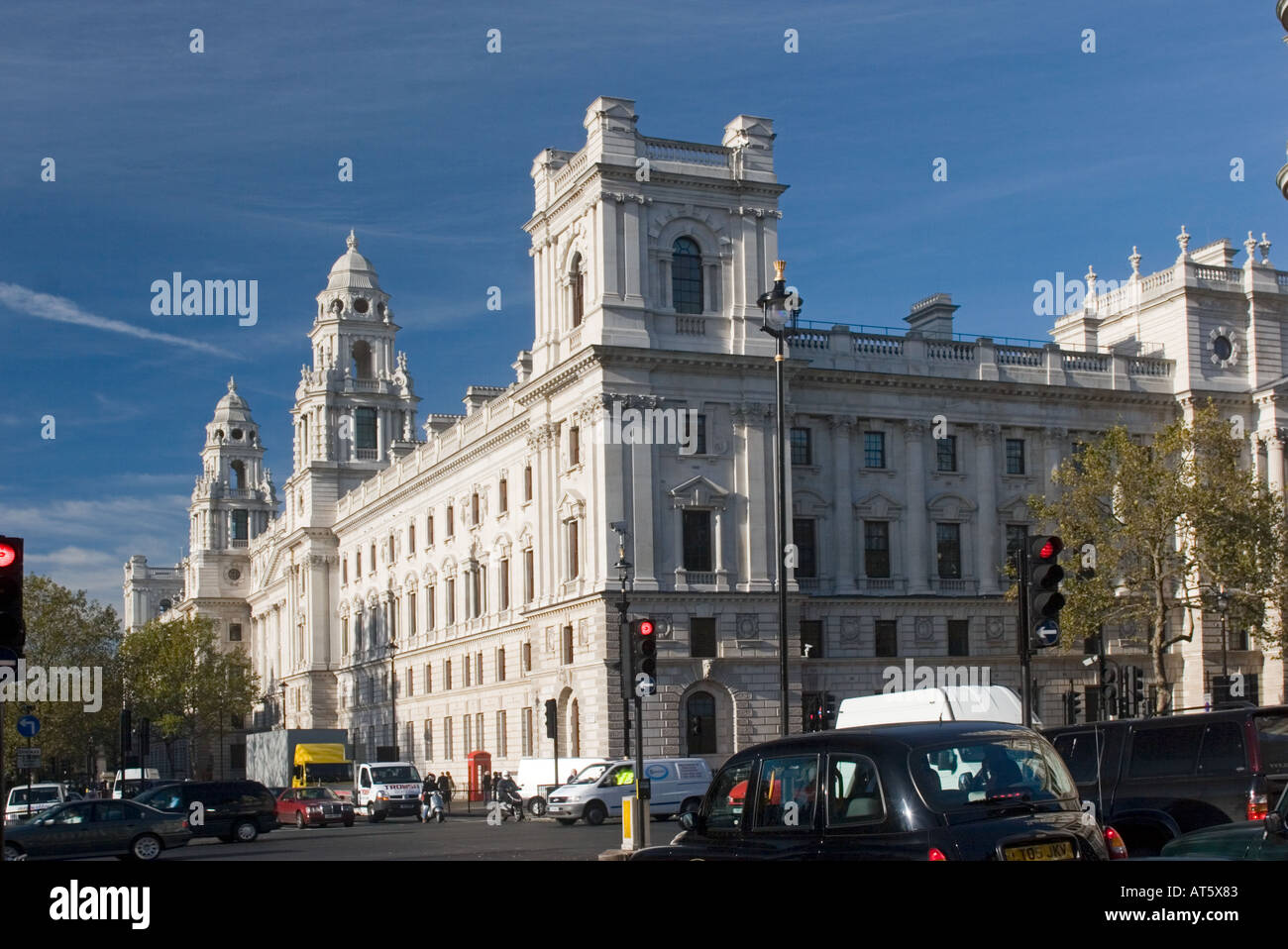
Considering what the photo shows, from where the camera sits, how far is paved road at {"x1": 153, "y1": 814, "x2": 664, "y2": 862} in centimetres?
3039

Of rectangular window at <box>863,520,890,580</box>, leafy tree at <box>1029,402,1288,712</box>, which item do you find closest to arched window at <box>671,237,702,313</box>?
rectangular window at <box>863,520,890,580</box>

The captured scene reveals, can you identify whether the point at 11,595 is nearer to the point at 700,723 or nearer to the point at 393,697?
the point at 700,723

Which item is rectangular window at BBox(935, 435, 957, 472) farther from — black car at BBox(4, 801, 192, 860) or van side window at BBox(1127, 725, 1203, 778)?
van side window at BBox(1127, 725, 1203, 778)

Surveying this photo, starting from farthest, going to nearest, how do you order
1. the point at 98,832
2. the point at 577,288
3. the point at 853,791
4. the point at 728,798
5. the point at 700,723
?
the point at 577,288 → the point at 700,723 → the point at 98,832 → the point at 728,798 → the point at 853,791

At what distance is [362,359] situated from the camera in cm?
11150

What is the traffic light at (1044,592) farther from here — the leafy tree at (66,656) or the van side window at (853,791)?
the leafy tree at (66,656)

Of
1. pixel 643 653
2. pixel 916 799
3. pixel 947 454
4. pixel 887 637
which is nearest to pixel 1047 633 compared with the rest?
pixel 916 799

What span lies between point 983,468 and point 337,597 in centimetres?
5089

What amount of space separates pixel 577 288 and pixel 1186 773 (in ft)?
A: 146

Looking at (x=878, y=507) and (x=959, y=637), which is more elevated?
(x=878, y=507)

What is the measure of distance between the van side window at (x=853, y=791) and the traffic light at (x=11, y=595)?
21.0ft

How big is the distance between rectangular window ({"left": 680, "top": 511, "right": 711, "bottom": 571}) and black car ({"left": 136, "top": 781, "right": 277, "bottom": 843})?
66.5 ft

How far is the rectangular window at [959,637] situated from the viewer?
63344 mm
